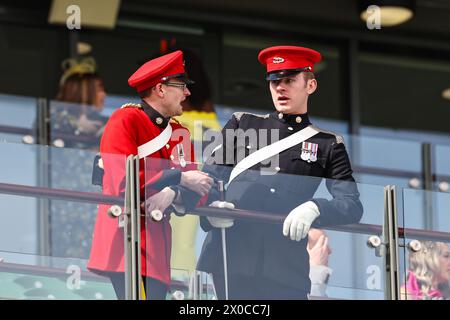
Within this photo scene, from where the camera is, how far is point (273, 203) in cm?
831

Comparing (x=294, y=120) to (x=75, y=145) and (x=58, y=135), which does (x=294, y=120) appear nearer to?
(x=75, y=145)

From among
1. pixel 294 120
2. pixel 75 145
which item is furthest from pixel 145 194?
pixel 75 145

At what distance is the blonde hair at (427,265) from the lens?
8523mm

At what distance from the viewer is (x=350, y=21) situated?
1478 cm

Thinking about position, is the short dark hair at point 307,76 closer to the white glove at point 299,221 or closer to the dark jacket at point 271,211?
the dark jacket at point 271,211

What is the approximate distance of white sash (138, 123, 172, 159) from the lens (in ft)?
27.8

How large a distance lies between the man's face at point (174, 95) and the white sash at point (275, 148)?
0.46 metres

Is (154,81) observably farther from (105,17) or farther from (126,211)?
(105,17)

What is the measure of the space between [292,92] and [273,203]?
0.75 metres

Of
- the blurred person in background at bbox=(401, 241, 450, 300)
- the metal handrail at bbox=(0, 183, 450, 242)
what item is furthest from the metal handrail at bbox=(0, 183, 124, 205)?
the blurred person in background at bbox=(401, 241, 450, 300)

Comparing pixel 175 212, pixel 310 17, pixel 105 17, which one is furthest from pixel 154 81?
pixel 310 17

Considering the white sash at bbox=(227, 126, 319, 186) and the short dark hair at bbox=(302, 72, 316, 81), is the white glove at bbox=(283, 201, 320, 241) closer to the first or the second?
the white sash at bbox=(227, 126, 319, 186)

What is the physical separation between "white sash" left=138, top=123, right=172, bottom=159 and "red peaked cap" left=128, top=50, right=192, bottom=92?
0.25 m

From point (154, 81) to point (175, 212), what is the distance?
88 centimetres
